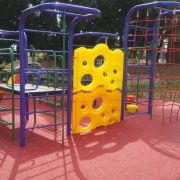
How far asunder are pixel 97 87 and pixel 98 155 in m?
1.62

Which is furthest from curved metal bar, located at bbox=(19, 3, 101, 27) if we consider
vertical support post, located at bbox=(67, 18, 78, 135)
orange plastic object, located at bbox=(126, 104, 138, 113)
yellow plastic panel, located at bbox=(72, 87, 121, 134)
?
orange plastic object, located at bbox=(126, 104, 138, 113)

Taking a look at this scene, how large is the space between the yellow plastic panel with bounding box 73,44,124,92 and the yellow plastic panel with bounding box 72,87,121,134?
123 mm

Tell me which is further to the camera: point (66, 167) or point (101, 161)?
point (101, 161)

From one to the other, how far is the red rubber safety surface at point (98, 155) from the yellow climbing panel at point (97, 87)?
10.9 inches

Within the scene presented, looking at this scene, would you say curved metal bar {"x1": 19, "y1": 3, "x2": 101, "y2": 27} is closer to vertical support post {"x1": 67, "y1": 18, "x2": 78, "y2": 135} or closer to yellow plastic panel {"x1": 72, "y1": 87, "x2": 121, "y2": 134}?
vertical support post {"x1": 67, "y1": 18, "x2": 78, "y2": 135}

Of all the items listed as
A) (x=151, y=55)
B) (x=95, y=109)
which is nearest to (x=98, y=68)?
(x=95, y=109)

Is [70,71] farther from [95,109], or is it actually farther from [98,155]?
[98,155]

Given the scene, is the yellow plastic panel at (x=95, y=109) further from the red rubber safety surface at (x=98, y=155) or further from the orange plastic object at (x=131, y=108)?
the orange plastic object at (x=131, y=108)

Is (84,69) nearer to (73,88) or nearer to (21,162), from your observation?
(73,88)

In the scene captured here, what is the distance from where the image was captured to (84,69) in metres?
4.91

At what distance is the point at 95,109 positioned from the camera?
5.33m

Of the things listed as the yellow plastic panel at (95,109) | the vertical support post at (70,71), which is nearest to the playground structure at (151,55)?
the yellow plastic panel at (95,109)

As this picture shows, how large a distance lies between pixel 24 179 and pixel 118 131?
96.6 inches

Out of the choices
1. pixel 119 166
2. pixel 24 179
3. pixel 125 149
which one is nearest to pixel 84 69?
pixel 125 149
